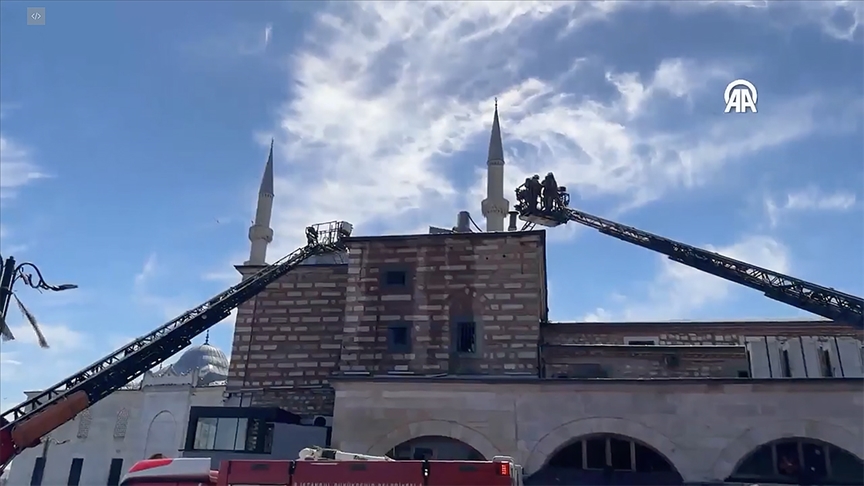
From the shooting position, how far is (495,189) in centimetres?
4106

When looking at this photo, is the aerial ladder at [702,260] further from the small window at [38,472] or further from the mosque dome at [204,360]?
the small window at [38,472]

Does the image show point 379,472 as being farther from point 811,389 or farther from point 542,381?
point 811,389

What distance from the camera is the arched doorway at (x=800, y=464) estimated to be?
20.0 metres

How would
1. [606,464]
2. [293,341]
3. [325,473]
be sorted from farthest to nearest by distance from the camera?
[293,341] → [606,464] → [325,473]

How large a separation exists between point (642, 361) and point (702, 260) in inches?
183

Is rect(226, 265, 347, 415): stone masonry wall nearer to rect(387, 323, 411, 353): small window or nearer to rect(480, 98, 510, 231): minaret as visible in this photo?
rect(387, 323, 411, 353): small window

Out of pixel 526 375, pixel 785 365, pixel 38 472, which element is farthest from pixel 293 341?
pixel 38 472

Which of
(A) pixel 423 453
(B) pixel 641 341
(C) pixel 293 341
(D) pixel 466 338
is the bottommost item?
(A) pixel 423 453

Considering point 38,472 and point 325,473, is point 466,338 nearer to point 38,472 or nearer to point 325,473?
point 325,473

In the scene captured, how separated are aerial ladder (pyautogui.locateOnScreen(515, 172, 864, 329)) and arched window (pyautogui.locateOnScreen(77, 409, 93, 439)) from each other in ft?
111

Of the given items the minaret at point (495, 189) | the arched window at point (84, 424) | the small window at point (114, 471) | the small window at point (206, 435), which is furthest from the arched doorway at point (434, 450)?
the arched window at point (84, 424)

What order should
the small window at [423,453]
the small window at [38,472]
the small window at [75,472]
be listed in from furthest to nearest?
the small window at [38,472] → the small window at [75,472] → the small window at [423,453]

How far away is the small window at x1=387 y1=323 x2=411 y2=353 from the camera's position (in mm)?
27000

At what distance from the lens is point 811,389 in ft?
68.3
